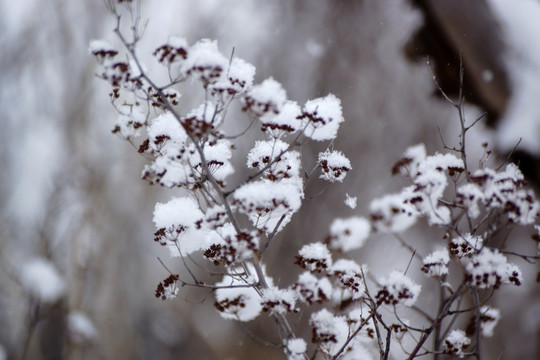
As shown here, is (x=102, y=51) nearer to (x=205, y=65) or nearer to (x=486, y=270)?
(x=205, y=65)

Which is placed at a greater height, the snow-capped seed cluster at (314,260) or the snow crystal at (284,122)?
the snow crystal at (284,122)

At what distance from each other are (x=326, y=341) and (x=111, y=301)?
12.0 ft

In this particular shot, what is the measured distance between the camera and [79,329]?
3332mm

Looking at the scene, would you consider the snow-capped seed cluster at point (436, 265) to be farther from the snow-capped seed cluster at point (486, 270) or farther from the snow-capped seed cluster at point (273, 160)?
the snow-capped seed cluster at point (273, 160)

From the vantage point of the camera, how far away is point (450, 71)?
5.33ft

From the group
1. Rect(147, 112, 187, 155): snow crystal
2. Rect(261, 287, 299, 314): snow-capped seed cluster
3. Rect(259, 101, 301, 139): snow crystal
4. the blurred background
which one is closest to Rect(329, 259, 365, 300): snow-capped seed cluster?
Rect(261, 287, 299, 314): snow-capped seed cluster

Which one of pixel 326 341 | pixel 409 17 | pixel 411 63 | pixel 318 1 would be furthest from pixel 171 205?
pixel 318 1

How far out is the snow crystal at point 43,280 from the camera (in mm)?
3053

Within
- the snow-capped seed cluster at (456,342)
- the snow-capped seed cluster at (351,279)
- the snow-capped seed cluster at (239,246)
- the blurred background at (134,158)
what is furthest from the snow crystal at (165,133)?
the blurred background at (134,158)

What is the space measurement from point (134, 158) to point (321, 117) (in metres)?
3.26

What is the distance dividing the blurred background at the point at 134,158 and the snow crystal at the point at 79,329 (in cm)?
1

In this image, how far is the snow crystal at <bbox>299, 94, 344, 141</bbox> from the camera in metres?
0.80

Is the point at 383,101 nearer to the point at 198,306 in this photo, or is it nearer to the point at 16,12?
the point at 198,306

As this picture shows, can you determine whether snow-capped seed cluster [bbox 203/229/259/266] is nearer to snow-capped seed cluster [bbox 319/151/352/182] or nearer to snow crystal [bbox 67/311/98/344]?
snow-capped seed cluster [bbox 319/151/352/182]
